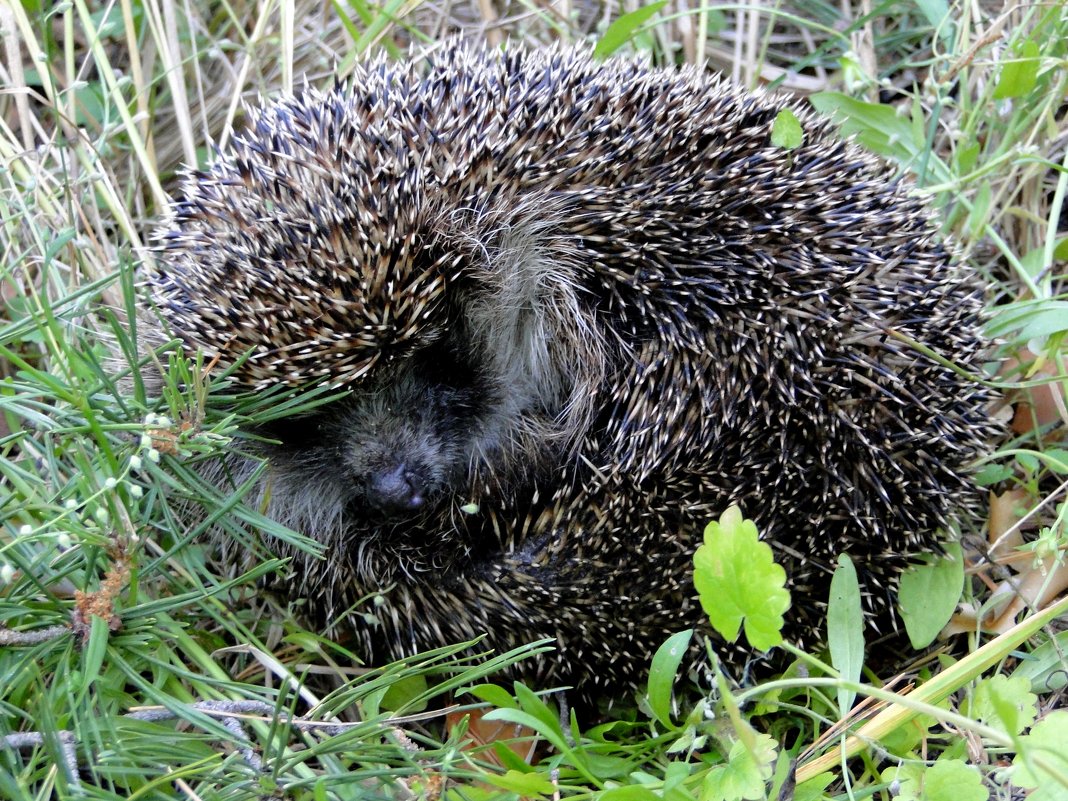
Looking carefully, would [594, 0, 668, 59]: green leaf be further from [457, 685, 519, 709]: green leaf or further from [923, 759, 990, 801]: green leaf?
[923, 759, 990, 801]: green leaf

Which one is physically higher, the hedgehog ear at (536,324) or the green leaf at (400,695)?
the hedgehog ear at (536,324)

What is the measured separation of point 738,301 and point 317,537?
4.74 ft

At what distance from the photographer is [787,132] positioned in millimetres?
3027

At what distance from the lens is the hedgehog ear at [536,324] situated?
3137 mm

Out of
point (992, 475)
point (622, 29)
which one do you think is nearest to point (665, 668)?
point (992, 475)

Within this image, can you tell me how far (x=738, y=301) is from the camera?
9.45 ft

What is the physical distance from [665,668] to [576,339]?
3.25 feet

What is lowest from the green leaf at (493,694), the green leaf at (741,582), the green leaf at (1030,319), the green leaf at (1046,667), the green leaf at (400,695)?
the green leaf at (400,695)

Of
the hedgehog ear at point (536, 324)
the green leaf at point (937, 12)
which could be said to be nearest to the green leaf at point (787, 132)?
the hedgehog ear at point (536, 324)

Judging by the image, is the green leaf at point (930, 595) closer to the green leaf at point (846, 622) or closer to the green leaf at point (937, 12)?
the green leaf at point (846, 622)

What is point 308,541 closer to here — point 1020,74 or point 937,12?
point 1020,74

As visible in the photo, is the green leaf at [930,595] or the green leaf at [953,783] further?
the green leaf at [930,595]

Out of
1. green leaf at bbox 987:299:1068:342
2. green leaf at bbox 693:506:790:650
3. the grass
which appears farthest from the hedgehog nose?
green leaf at bbox 987:299:1068:342

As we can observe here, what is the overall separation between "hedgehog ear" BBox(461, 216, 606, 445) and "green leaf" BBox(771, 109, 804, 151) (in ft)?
2.10
